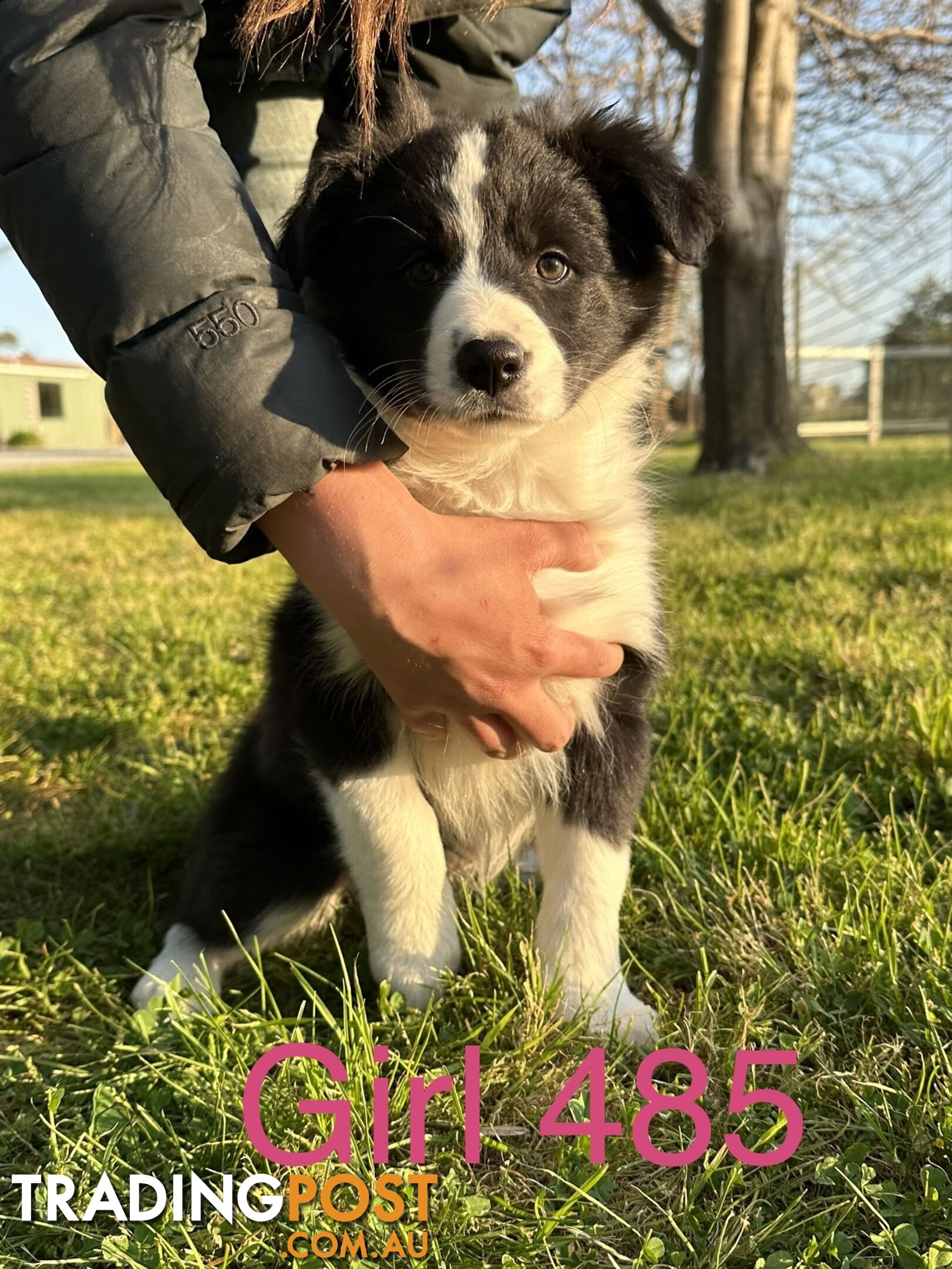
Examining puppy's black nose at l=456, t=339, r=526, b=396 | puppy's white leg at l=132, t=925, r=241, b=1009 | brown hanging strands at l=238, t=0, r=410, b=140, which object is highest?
brown hanging strands at l=238, t=0, r=410, b=140

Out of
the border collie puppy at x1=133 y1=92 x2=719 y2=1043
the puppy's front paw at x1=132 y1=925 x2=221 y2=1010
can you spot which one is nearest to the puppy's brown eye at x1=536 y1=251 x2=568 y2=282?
the border collie puppy at x1=133 y1=92 x2=719 y2=1043

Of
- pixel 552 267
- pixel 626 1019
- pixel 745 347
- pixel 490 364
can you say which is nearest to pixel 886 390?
pixel 745 347

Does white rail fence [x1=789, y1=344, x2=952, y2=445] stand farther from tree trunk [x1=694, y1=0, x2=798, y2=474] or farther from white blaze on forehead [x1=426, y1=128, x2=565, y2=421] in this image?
white blaze on forehead [x1=426, y1=128, x2=565, y2=421]

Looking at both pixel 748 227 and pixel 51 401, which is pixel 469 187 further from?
pixel 51 401

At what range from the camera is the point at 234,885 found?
1.84m

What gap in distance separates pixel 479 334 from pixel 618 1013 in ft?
3.51

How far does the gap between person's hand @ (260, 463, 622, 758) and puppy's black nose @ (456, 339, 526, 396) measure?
0.20 m

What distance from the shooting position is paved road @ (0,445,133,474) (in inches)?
984

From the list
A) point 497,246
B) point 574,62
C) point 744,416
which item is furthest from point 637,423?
point 574,62

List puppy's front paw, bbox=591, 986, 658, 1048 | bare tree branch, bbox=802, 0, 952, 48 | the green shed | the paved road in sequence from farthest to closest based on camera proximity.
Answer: the green shed
the paved road
bare tree branch, bbox=802, 0, 952, 48
puppy's front paw, bbox=591, 986, 658, 1048

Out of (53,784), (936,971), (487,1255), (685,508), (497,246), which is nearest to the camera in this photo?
(487,1255)

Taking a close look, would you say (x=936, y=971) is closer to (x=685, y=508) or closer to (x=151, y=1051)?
(x=151, y=1051)

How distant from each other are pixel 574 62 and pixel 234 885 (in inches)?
500

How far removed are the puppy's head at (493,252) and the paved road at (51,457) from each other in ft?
68.4
